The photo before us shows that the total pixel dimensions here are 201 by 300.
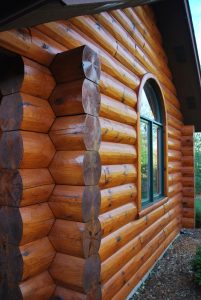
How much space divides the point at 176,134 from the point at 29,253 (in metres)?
5.16

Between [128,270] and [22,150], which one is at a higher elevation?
[22,150]

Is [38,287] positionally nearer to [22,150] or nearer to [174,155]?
[22,150]

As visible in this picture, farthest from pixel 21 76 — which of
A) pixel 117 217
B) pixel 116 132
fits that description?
pixel 117 217

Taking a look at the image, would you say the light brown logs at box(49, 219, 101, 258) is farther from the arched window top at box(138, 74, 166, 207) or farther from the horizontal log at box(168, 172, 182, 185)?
the horizontal log at box(168, 172, 182, 185)

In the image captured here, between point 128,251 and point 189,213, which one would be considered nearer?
point 128,251

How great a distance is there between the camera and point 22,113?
1.94 m

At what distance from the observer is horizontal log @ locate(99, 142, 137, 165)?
2856mm

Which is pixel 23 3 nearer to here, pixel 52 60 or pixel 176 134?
pixel 52 60

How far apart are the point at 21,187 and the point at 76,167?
43 centimetres

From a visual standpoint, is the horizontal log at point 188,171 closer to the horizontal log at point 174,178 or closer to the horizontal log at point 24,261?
the horizontal log at point 174,178

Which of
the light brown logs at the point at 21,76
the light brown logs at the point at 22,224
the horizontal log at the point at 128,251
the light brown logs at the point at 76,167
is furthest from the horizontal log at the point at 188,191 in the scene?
the light brown logs at the point at 21,76

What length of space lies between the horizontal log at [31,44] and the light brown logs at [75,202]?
105cm

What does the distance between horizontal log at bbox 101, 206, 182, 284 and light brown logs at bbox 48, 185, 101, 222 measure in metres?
0.95

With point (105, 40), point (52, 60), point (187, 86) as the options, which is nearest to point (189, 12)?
point (187, 86)
